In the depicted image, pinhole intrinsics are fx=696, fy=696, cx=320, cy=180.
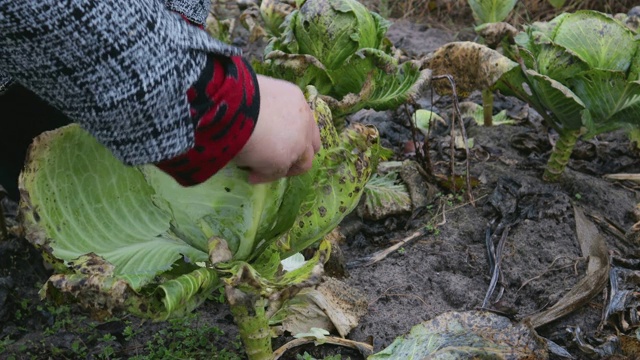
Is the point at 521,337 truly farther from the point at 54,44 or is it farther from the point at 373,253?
the point at 54,44

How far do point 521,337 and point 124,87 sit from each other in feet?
3.77

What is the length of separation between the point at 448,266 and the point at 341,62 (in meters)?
0.80

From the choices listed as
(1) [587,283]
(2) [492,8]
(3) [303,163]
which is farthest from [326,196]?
(2) [492,8]

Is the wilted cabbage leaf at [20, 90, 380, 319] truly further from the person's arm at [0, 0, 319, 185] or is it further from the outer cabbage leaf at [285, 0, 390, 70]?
the outer cabbage leaf at [285, 0, 390, 70]

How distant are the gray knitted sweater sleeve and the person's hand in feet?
0.46

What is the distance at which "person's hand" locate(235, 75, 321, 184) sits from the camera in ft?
4.30

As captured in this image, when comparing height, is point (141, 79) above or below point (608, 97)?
above

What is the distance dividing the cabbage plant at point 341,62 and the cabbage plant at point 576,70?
27 centimetres

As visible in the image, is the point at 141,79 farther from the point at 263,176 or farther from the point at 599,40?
the point at 599,40

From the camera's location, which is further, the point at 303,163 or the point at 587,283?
the point at 587,283

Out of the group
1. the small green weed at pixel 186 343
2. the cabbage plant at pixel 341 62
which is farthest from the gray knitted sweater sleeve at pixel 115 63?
the cabbage plant at pixel 341 62

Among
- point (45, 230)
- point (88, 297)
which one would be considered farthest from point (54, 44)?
point (45, 230)

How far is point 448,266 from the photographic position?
222 centimetres

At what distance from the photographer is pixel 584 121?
2.30m
